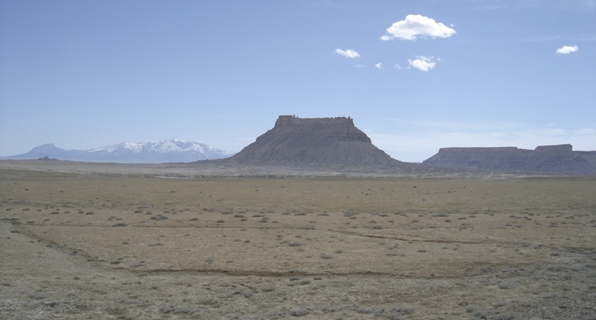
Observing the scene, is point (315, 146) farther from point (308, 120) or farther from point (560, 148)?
point (560, 148)

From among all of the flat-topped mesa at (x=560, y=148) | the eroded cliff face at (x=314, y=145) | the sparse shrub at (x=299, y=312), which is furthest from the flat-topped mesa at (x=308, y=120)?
the sparse shrub at (x=299, y=312)

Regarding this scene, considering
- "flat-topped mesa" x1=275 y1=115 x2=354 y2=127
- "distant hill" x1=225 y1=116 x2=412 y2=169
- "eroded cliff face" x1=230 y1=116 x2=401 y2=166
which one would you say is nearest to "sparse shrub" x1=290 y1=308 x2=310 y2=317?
"distant hill" x1=225 y1=116 x2=412 y2=169

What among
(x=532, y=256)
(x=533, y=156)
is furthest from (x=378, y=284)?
(x=533, y=156)

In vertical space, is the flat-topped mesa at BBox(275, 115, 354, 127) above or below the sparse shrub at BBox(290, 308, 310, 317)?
above

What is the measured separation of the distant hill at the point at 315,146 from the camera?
528 ft

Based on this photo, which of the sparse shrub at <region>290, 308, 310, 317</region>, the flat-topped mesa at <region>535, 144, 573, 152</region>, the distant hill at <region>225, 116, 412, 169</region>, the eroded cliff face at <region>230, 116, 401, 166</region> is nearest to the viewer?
the sparse shrub at <region>290, 308, 310, 317</region>

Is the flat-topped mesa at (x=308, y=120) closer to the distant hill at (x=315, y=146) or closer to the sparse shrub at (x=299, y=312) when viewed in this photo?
the distant hill at (x=315, y=146)

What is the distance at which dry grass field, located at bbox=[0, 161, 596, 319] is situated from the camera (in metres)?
11.0

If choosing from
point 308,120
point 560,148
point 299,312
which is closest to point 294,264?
point 299,312

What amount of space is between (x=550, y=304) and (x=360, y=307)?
4.20m

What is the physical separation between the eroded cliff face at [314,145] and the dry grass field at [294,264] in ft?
429

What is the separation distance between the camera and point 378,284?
1317cm

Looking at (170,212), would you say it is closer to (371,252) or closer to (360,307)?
(371,252)

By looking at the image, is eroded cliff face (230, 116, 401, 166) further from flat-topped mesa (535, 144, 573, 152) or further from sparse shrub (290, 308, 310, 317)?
sparse shrub (290, 308, 310, 317)
